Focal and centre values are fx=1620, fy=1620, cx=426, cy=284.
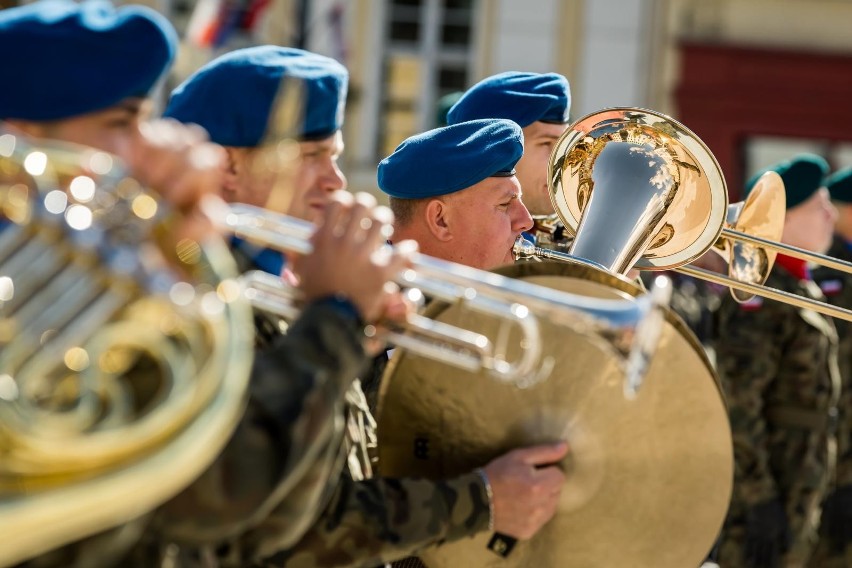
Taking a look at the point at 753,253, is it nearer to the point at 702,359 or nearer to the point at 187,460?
the point at 702,359

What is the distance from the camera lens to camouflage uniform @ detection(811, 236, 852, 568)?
718cm

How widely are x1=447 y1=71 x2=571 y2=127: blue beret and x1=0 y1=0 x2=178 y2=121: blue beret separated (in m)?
2.53

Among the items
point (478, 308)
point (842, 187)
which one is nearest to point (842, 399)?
point (842, 187)

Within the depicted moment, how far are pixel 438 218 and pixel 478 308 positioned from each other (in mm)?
1571

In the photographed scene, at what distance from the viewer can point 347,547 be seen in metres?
2.77

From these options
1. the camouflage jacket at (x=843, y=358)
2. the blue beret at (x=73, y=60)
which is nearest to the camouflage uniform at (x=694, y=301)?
the camouflage jacket at (x=843, y=358)

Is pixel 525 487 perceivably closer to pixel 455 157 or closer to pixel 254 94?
pixel 254 94

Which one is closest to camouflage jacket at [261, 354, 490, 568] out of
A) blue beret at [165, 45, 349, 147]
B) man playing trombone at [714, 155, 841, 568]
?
blue beret at [165, 45, 349, 147]

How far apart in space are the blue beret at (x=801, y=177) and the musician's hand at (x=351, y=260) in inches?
184

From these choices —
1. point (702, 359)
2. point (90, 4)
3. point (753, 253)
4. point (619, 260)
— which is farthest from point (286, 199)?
point (753, 253)

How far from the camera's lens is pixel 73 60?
229cm

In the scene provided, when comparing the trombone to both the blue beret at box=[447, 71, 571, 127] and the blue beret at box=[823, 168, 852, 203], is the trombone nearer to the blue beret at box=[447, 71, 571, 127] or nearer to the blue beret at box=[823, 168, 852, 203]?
the blue beret at box=[447, 71, 571, 127]

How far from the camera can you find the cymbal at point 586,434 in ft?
9.56

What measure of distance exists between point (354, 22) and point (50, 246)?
14056 millimetres
